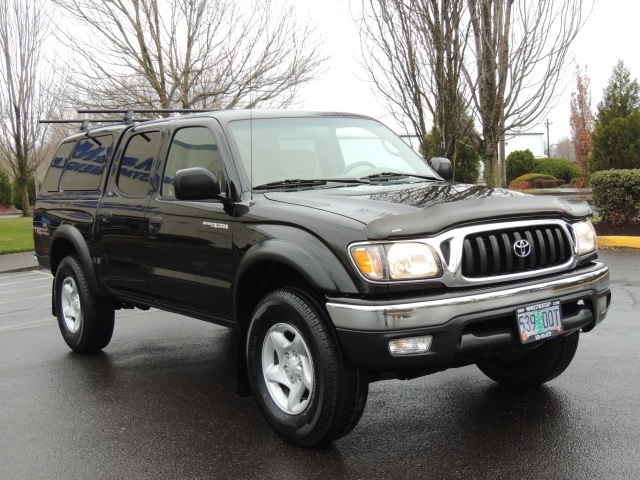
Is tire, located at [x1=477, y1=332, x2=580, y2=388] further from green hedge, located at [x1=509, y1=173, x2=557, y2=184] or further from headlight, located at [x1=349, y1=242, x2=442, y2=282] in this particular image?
green hedge, located at [x1=509, y1=173, x2=557, y2=184]

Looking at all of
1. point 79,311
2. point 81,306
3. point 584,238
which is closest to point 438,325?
point 584,238

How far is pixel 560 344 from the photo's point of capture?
15.3 ft

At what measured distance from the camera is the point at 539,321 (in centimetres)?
385

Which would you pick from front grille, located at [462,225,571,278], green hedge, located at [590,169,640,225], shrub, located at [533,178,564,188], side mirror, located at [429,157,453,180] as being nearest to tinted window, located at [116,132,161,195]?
side mirror, located at [429,157,453,180]

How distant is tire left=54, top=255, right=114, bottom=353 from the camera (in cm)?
632

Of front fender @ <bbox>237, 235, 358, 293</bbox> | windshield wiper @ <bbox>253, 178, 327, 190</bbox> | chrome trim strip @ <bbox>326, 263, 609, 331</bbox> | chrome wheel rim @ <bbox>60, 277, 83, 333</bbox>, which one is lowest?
chrome wheel rim @ <bbox>60, 277, 83, 333</bbox>

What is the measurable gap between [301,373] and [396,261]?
2.87 feet

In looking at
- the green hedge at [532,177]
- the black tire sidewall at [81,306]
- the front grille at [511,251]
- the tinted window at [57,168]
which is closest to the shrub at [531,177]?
the green hedge at [532,177]

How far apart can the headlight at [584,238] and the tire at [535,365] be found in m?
0.57

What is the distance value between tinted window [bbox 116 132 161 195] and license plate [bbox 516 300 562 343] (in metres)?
2.95

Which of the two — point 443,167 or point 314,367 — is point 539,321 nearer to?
point 314,367

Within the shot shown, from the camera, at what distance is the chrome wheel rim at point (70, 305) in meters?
6.57

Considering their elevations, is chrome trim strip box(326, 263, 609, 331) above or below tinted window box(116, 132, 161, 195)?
below

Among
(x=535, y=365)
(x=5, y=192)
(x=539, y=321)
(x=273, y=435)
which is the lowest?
(x=273, y=435)
